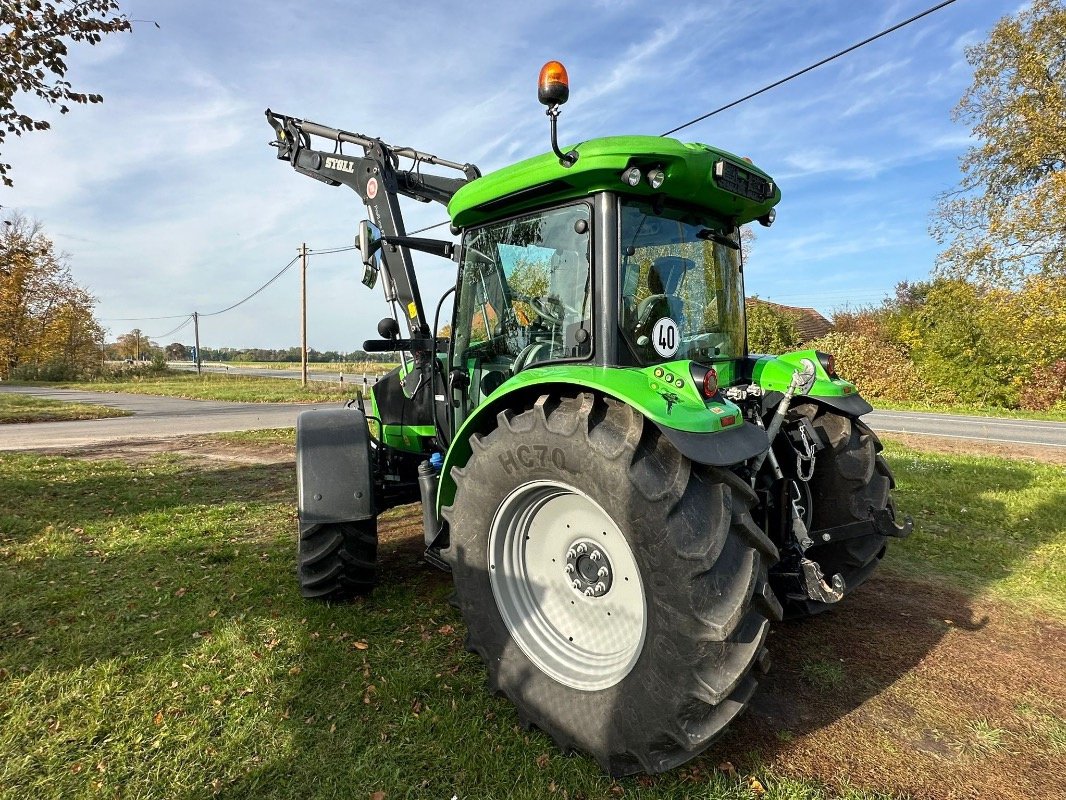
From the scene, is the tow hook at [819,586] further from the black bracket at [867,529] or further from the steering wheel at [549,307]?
the steering wheel at [549,307]

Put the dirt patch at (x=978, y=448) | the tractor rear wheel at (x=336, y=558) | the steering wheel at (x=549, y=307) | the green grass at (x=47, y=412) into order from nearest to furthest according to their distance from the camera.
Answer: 1. the steering wheel at (x=549, y=307)
2. the tractor rear wheel at (x=336, y=558)
3. the dirt patch at (x=978, y=448)
4. the green grass at (x=47, y=412)

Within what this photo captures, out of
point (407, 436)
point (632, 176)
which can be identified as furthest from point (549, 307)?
point (407, 436)

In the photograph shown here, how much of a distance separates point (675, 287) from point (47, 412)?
2039 centimetres

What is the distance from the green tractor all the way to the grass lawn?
317 mm

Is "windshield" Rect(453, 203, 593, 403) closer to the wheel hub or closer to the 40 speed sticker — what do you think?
the 40 speed sticker

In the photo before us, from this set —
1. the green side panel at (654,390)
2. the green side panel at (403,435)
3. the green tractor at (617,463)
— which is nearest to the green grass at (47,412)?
the green side panel at (403,435)

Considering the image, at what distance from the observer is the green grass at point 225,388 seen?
75.8ft

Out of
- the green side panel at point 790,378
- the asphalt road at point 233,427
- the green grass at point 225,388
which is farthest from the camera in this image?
the green grass at point 225,388

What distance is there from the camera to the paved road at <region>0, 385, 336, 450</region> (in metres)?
12.1

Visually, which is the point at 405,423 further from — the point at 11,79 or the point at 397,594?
the point at 11,79

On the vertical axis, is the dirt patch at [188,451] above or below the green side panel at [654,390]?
below

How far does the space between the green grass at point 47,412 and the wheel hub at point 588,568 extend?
1856 centimetres

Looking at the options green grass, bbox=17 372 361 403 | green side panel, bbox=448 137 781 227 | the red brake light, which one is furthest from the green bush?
the red brake light

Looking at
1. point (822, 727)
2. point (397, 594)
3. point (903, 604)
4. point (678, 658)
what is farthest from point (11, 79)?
point (903, 604)
